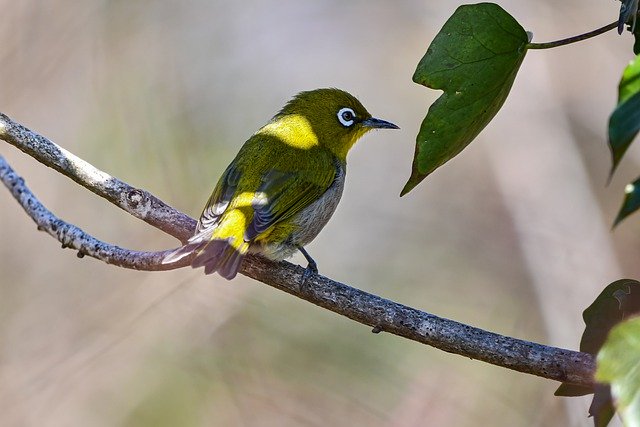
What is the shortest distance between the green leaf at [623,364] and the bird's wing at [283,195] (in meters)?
2.57

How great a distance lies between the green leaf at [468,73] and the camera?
1.86m

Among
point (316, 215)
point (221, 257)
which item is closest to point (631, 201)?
point (221, 257)

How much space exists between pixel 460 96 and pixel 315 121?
3.22m

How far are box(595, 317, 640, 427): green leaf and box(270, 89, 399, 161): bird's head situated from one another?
3846 millimetres

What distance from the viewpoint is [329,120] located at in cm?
510

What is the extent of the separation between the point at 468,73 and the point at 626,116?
65 centimetres

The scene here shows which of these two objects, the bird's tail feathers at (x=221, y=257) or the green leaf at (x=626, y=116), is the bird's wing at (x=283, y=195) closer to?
the bird's tail feathers at (x=221, y=257)

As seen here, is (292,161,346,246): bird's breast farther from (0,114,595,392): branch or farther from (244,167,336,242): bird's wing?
(0,114,595,392): branch

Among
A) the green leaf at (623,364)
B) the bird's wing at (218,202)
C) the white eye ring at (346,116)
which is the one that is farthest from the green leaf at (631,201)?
the white eye ring at (346,116)

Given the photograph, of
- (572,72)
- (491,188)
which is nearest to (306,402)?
(491,188)

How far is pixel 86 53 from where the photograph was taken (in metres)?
6.95

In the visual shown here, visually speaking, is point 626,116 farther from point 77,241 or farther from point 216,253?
point 216,253

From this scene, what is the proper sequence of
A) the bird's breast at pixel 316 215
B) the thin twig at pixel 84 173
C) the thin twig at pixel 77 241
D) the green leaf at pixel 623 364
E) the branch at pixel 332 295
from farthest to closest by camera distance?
the bird's breast at pixel 316 215
the thin twig at pixel 84 173
the thin twig at pixel 77 241
the branch at pixel 332 295
the green leaf at pixel 623 364

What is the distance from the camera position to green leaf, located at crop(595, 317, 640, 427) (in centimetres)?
112
